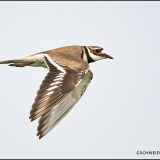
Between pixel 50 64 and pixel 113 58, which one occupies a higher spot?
pixel 50 64

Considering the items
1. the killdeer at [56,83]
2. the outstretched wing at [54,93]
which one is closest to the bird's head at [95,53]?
the killdeer at [56,83]

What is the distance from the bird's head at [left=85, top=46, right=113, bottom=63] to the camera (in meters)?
15.3

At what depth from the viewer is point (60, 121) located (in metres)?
11.1

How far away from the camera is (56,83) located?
11438 millimetres

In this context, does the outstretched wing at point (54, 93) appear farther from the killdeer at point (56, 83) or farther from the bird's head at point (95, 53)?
the bird's head at point (95, 53)

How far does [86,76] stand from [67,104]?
5.38ft

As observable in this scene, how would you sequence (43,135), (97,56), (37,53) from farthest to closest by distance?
(97,56)
(37,53)
(43,135)

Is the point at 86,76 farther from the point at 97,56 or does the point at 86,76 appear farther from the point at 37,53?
the point at 97,56

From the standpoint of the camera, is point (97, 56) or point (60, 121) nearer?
point (60, 121)

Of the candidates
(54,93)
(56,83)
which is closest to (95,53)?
(56,83)

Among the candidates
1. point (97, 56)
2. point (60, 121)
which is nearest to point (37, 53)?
point (97, 56)

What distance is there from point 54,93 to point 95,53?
4.43m

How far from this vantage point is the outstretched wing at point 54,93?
425 inches

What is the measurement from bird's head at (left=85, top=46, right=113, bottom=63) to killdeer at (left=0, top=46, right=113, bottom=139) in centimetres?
114
